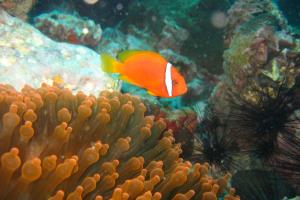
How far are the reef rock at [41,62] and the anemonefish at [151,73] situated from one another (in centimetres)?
106

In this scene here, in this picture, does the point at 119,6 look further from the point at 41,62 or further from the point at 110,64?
the point at 110,64

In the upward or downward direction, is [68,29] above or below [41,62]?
above

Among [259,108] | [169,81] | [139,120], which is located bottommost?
[139,120]

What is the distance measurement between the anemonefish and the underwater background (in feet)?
0.04

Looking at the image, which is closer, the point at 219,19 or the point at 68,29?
the point at 68,29

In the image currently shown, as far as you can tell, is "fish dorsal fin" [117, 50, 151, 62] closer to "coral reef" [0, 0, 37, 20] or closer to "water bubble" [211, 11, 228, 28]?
"coral reef" [0, 0, 37, 20]

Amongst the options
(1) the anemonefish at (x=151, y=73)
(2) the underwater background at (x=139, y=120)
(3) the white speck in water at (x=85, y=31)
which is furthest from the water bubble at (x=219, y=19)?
(1) the anemonefish at (x=151, y=73)

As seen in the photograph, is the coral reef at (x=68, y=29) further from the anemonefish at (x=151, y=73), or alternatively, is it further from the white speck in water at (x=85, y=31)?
the anemonefish at (x=151, y=73)

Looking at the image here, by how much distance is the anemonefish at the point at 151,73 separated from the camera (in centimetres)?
367

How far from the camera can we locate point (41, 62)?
4516 mm

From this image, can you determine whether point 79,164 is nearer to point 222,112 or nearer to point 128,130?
point 128,130

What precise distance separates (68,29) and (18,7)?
5.50 ft

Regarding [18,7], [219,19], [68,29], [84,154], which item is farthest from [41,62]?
[219,19]

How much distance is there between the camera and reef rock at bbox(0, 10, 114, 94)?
14.1ft
